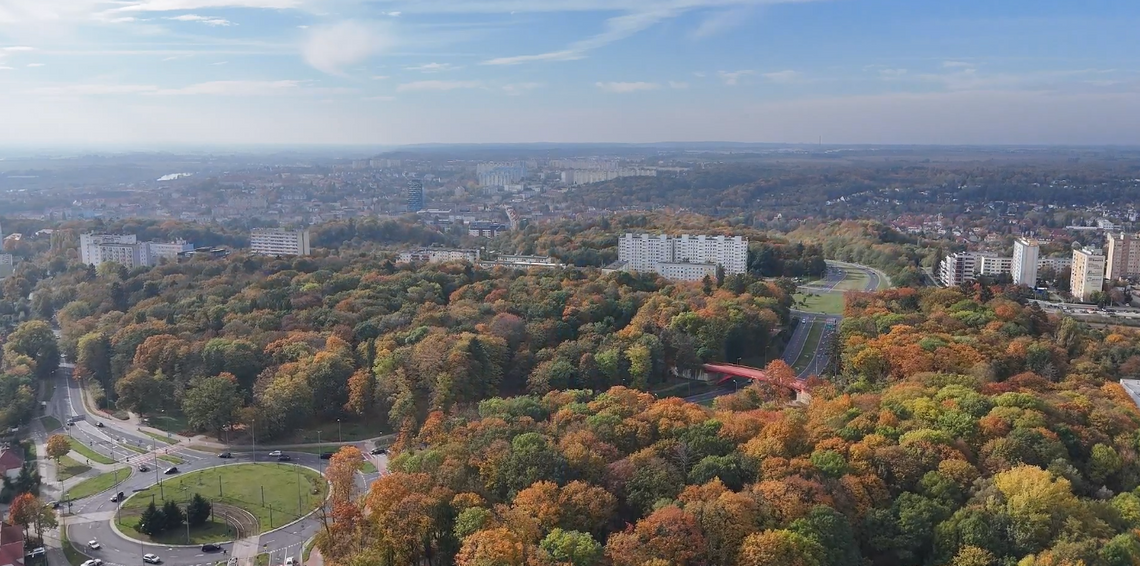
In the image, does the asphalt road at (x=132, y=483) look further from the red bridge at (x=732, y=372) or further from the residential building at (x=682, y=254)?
the residential building at (x=682, y=254)

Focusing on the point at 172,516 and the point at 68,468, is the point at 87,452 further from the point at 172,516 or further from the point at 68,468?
the point at 172,516

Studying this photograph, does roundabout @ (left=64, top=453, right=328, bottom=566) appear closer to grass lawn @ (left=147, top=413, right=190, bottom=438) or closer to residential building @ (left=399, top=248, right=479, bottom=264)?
grass lawn @ (left=147, top=413, right=190, bottom=438)

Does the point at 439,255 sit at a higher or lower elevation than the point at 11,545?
higher

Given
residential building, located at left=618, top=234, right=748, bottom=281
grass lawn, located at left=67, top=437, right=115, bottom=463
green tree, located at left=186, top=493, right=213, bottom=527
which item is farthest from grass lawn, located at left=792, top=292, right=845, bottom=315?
grass lawn, located at left=67, top=437, right=115, bottom=463

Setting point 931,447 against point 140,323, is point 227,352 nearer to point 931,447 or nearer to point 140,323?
point 140,323

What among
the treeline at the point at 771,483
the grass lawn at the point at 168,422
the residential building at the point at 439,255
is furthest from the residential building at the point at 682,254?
the grass lawn at the point at 168,422

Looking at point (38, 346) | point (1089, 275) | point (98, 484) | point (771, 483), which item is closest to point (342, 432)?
point (98, 484)

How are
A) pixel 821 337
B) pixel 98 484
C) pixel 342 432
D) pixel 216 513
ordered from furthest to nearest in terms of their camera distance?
1. pixel 821 337
2. pixel 342 432
3. pixel 98 484
4. pixel 216 513
